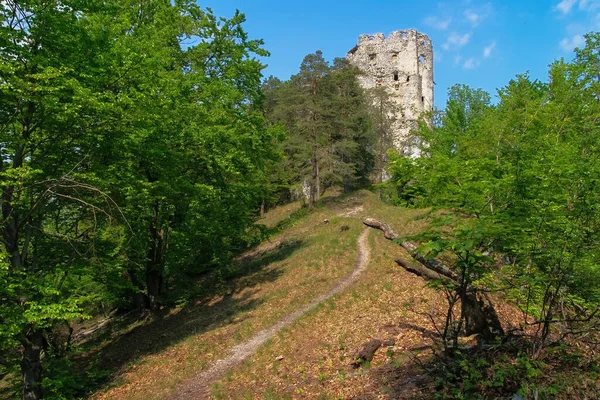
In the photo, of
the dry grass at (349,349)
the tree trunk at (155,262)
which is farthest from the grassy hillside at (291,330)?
the tree trunk at (155,262)

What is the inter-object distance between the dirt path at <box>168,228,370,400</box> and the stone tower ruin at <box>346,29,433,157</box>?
132ft

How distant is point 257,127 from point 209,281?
10471 millimetres

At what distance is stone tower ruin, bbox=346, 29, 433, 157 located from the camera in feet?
173

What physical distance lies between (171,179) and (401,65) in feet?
151

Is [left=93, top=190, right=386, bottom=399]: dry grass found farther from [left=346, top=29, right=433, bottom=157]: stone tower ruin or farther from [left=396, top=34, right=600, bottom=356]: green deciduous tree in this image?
[left=346, top=29, right=433, bottom=157]: stone tower ruin

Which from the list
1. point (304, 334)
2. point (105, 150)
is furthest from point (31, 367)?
point (304, 334)

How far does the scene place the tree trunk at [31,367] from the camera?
1030cm

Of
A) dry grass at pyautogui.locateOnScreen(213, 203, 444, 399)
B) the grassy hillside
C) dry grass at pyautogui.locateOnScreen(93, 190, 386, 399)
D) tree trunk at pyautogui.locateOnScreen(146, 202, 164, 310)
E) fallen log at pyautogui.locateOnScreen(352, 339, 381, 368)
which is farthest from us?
tree trunk at pyautogui.locateOnScreen(146, 202, 164, 310)

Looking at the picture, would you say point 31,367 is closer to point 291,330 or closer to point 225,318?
point 225,318

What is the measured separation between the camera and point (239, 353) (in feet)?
41.0

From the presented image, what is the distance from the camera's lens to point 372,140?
3791 cm

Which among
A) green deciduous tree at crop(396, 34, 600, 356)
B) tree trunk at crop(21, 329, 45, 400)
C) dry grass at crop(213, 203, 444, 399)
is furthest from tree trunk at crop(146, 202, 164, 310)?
green deciduous tree at crop(396, 34, 600, 356)

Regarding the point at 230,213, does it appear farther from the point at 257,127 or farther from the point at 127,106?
the point at 127,106

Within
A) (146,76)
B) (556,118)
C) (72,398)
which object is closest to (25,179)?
(146,76)
